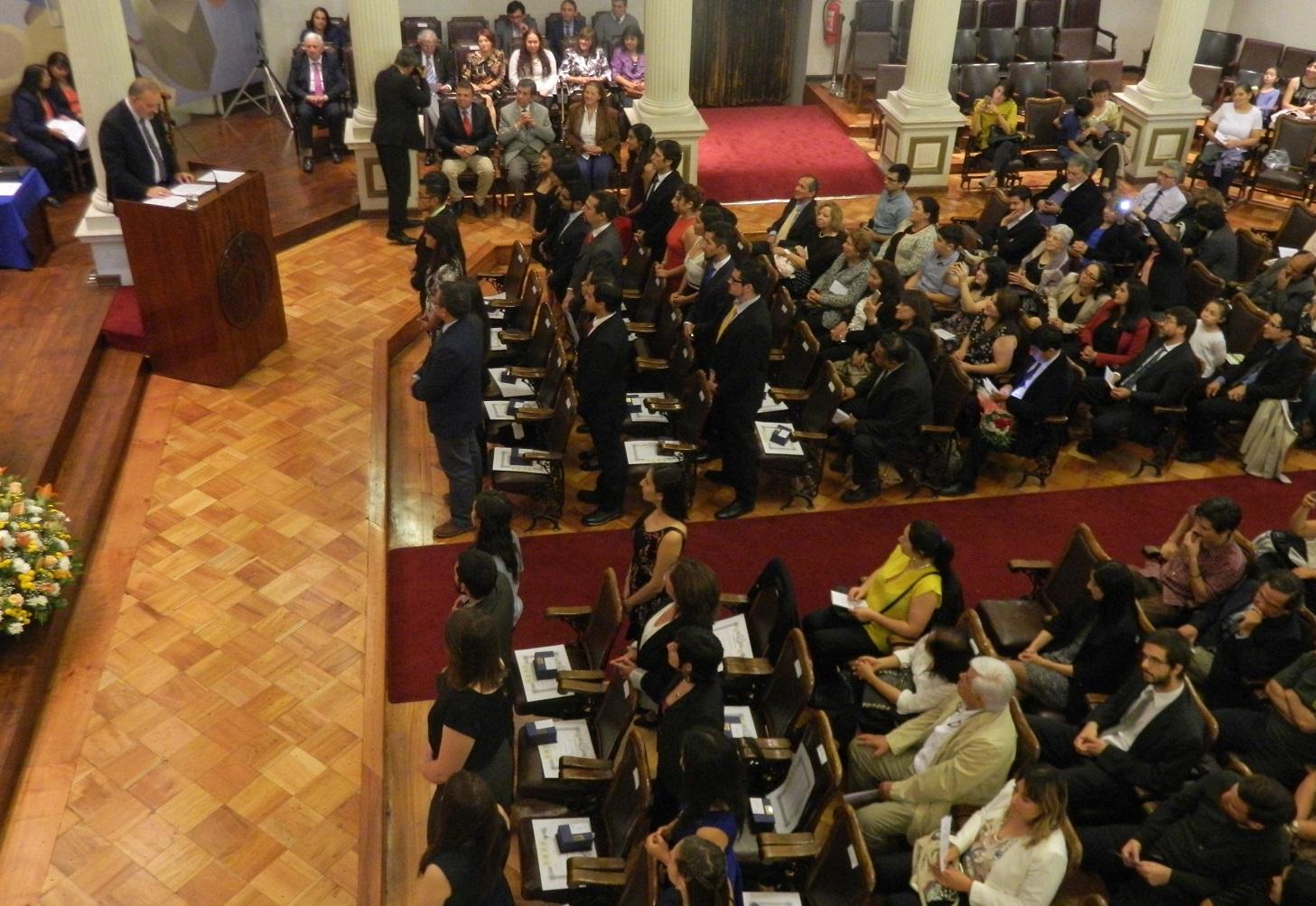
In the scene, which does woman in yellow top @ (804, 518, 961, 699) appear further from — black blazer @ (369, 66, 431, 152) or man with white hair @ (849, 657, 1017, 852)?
black blazer @ (369, 66, 431, 152)

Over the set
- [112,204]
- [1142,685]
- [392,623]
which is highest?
[112,204]

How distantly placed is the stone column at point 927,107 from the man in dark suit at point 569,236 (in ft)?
13.2

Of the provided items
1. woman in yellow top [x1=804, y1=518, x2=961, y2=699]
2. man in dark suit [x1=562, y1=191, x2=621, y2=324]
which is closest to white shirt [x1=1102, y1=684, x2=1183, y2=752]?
woman in yellow top [x1=804, y1=518, x2=961, y2=699]

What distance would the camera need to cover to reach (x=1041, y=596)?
5031 mm

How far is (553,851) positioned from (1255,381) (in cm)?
476

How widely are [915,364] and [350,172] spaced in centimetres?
591

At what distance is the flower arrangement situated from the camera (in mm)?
4473

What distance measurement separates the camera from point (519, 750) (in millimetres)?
4184

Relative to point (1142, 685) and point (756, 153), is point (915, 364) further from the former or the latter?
point (756, 153)

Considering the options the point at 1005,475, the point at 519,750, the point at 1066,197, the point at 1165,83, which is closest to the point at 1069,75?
the point at 1165,83

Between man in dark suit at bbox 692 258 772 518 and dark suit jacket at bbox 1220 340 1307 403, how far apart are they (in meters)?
2.75

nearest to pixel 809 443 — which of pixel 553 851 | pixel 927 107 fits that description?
pixel 553 851

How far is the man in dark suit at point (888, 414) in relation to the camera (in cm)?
596

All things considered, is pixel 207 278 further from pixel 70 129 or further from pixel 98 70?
pixel 70 129
